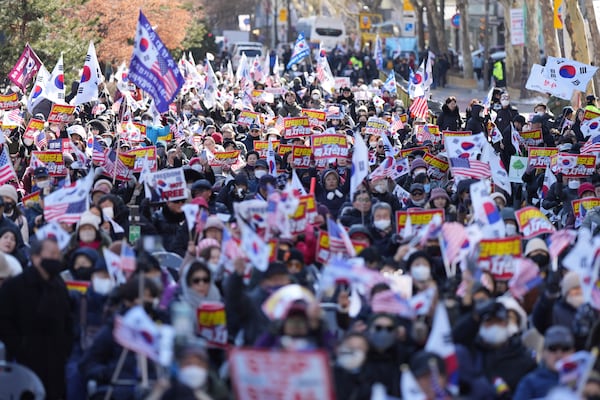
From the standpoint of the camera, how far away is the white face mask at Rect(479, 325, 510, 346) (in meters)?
9.45

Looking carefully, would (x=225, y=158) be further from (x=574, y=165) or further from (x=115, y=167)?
(x=574, y=165)

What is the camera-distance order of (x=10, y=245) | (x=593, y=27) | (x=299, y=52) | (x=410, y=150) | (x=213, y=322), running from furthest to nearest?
1. (x=299, y=52)
2. (x=593, y=27)
3. (x=410, y=150)
4. (x=10, y=245)
5. (x=213, y=322)

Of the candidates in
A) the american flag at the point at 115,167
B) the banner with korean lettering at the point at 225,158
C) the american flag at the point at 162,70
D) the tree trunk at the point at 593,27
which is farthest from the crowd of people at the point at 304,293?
the tree trunk at the point at 593,27

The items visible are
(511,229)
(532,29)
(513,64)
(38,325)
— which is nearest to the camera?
(38,325)

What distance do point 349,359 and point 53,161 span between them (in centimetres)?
1061

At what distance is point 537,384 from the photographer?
29.1 ft

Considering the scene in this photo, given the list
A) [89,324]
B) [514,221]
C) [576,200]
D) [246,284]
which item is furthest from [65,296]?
[576,200]

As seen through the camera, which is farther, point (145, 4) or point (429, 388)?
point (145, 4)

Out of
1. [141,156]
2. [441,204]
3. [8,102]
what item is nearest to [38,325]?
[441,204]

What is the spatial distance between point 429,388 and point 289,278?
7.71 ft

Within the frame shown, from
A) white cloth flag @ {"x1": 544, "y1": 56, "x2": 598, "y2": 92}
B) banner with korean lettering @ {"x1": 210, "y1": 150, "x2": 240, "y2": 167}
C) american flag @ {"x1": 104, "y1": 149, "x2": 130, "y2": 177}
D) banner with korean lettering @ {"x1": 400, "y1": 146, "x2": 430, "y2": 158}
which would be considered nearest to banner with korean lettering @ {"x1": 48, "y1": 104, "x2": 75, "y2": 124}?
banner with korean lettering @ {"x1": 210, "y1": 150, "x2": 240, "y2": 167}

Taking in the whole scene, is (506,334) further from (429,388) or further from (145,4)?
(145,4)

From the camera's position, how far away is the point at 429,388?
8141 mm

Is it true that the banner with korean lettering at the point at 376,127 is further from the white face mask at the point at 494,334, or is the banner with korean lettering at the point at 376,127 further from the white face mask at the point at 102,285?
the white face mask at the point at 494,334
